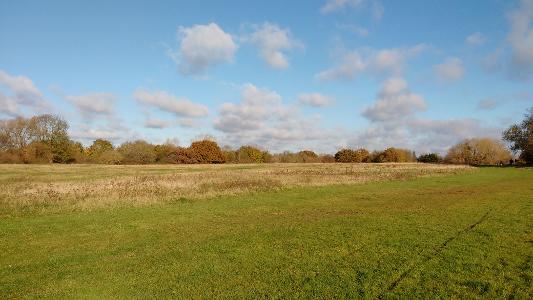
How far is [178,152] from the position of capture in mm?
119812

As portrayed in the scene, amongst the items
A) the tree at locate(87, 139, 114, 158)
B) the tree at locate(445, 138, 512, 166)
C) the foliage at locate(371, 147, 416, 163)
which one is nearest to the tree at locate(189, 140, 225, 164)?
the tree at locate(87, 139, 114, 158)

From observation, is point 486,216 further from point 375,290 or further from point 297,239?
point 375,290

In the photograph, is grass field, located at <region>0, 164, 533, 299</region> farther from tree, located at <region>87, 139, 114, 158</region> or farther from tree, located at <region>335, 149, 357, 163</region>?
tree, located at <region>335, 149, 357, 163</region>

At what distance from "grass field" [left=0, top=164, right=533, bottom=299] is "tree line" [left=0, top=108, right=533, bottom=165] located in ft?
277

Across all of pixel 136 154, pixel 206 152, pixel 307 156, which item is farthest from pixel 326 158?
pixel 136 154

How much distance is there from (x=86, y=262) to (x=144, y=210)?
10.5m

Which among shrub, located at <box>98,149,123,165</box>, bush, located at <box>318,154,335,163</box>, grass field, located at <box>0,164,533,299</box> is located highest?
bush, located at <box>318,154,335,163</box>

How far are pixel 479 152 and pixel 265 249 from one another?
138987 mm

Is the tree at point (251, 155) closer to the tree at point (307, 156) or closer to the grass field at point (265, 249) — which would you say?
the tree at point (307, 156)

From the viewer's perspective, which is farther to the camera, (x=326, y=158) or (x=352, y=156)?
(x=326, y=158)

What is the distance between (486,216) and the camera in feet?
58.6

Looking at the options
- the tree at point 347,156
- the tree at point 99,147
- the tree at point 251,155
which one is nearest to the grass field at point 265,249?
the tree at point 99,147

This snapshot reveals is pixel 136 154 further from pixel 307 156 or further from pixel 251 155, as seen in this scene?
pixel 307 156

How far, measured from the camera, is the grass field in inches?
341
